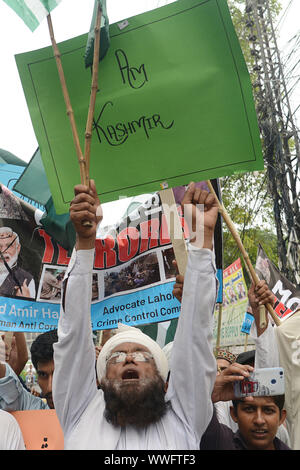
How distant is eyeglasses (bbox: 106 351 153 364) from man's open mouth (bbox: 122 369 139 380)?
0.05m

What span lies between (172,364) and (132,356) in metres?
0.30

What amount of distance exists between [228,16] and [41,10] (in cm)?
90

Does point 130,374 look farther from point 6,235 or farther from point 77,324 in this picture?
point 6,235

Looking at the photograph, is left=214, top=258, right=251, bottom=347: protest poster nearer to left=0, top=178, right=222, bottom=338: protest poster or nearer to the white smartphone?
left=0, top=178, right=222, bottom=338: protest poster

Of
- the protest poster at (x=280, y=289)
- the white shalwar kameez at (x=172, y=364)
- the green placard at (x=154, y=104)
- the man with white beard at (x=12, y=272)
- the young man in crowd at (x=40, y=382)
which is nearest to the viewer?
the white shalwar kameez at (x=172, y=364)

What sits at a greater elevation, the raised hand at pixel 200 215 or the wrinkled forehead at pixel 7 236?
the wrinkled forehead at pixel 7 236

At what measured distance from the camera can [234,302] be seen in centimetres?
671

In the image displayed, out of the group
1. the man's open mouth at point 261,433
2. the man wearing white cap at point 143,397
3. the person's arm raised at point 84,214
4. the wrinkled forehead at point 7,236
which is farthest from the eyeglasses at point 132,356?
the wrinkled forehead at point 7,236

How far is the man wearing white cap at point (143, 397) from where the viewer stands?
195cm

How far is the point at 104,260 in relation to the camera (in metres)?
3.68

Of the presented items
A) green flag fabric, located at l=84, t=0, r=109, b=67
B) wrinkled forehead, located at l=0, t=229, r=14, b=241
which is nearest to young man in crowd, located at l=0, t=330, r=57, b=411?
wrinkled forehead, located at l=0, t=229, r=14, b=241

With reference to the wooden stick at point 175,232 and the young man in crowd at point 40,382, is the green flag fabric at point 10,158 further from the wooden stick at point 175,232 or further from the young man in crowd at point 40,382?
the wooden stick at point 175,232

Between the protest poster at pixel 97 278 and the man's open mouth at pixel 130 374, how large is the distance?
1.27 meters

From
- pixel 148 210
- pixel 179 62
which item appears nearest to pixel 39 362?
pixel 148 210
